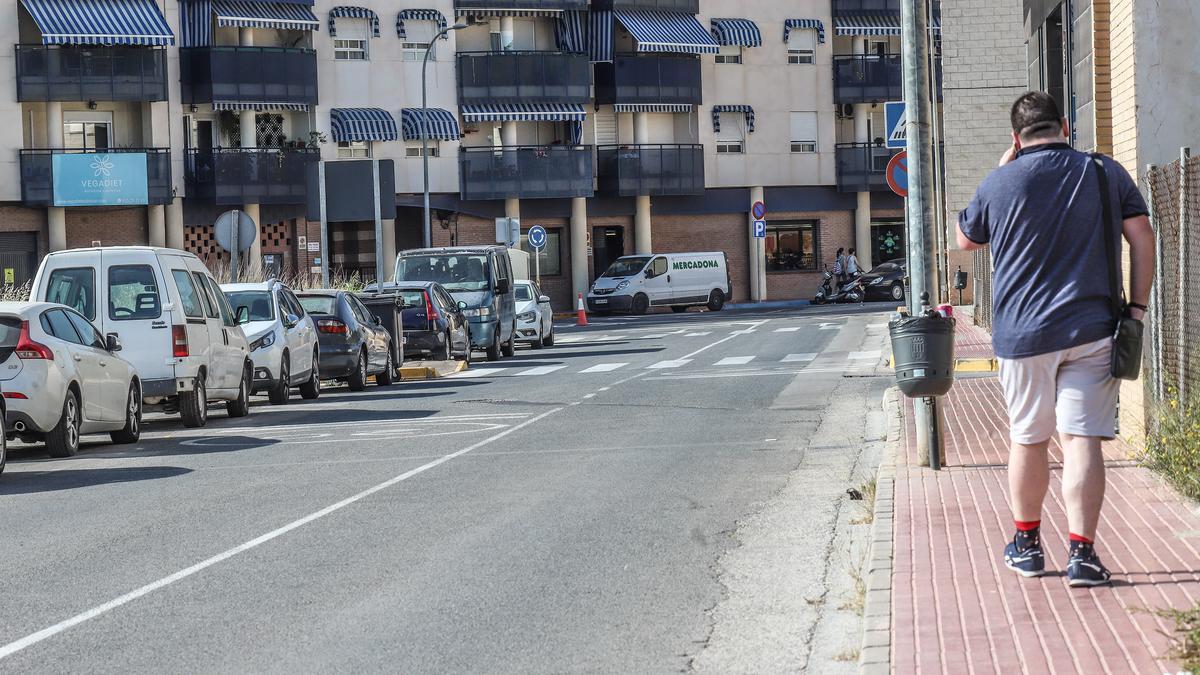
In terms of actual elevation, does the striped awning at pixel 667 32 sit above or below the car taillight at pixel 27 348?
above

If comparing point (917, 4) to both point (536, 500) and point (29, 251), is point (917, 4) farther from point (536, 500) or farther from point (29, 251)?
point (29, 251)

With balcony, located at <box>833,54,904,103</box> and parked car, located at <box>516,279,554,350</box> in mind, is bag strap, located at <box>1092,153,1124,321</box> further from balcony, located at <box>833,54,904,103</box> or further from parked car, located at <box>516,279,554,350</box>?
balcony, located at <box>833,54,904,103</box>

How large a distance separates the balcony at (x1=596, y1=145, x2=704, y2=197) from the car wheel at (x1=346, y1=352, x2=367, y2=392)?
3905 cm

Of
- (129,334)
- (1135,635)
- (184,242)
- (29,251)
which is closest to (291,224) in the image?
(184,242)

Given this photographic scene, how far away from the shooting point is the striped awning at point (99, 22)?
5322 centimetres

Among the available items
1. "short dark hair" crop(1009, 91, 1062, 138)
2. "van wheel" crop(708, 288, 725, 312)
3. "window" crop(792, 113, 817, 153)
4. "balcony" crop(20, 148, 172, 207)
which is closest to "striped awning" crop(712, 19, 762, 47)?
"window" crop(792, 113, 817, 153)

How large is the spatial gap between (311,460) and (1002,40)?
3088 centimetres

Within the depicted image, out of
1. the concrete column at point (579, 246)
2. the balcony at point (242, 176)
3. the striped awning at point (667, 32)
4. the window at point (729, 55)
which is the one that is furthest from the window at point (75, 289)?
the window at point (729, 55)

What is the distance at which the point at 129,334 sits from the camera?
19.9m

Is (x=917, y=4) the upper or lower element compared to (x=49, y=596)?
upper

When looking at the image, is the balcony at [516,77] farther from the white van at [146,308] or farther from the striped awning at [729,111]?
the white van at [146,308]

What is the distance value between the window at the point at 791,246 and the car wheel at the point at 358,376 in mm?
44440

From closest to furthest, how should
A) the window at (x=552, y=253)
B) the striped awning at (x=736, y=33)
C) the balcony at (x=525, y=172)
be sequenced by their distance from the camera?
1. the balcony at (x=525, y=172)
2. the window at (x=552, y=253)
3. the striped awning at (x=736, y=33)

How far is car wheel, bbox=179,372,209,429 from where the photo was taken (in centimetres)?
2023
